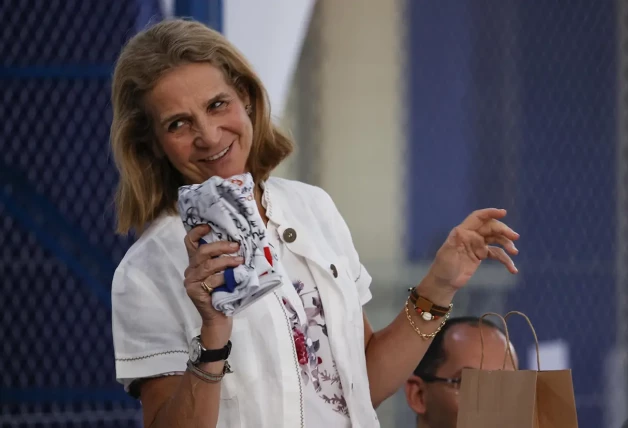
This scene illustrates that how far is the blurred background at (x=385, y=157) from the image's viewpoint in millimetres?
3387

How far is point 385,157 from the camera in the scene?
6590mm

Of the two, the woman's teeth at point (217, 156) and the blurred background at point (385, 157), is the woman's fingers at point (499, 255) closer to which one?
the woman's teeth at point (217, 156)

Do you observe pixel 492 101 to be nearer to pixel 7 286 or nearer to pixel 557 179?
pixel 557 179

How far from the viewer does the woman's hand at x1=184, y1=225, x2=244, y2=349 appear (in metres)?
1.31

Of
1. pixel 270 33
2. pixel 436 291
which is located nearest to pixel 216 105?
pixel 436 291

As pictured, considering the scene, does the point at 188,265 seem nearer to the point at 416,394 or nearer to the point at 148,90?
the point at 148,90

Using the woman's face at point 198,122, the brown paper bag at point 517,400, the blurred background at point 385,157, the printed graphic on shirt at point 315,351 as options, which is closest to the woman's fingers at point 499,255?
the brown paper bag at point 517,400

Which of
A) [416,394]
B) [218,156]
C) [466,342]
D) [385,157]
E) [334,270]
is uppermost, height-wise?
[218,156]

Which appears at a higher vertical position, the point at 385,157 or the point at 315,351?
the point at 315,351

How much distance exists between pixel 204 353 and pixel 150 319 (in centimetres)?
22

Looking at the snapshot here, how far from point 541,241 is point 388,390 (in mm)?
3993

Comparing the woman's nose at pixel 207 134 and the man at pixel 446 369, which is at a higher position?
the woman's nose at pixel 207 134

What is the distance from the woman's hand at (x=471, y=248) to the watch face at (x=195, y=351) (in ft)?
1.81

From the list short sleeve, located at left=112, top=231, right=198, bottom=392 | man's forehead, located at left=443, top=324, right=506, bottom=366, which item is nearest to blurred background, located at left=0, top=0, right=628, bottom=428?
man's forehead, located at left=443, top=324, right=506, bottom=366
